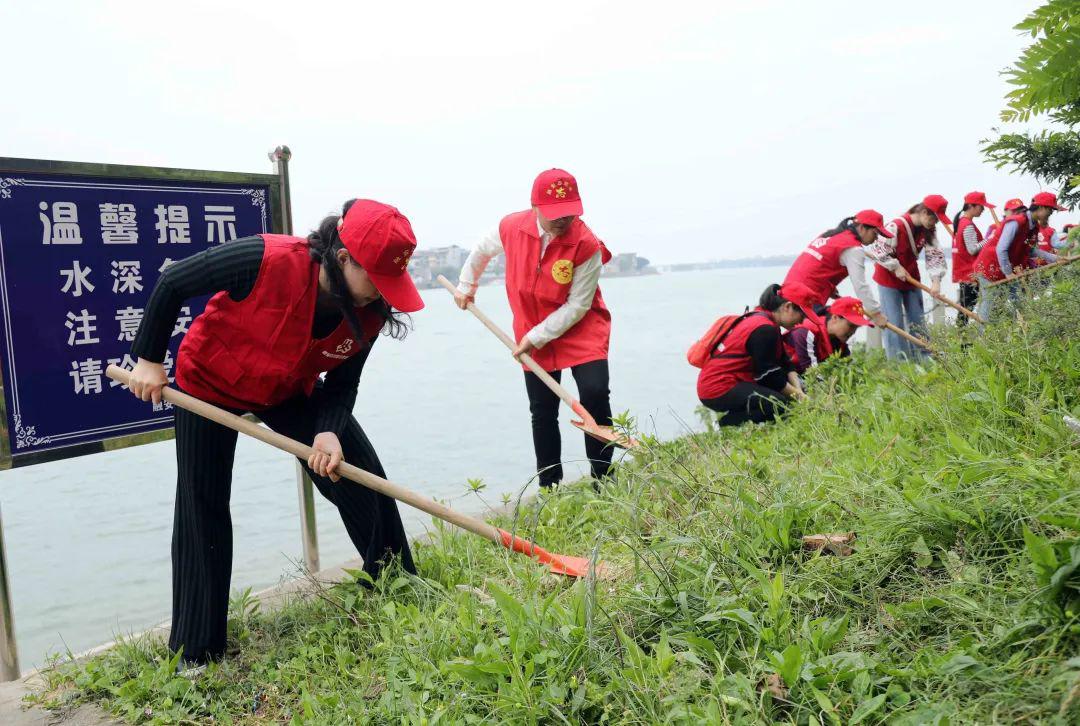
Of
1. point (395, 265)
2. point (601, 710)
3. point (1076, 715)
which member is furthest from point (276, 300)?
point (1076, 715)

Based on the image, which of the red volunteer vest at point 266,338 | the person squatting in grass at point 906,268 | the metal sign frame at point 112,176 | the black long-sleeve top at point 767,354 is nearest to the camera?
the red volunteer vest at point 266,338

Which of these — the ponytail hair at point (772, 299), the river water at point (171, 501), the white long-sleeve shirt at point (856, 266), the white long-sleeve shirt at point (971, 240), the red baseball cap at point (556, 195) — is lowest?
the river water at point (171, 501)

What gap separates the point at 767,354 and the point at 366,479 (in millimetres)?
3050

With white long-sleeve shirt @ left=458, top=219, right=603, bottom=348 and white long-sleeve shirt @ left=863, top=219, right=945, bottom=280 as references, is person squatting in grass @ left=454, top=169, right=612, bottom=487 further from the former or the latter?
white long-sleeve shirt @ left=863, top=219, right=945, bottom=280

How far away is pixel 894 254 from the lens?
281 inches

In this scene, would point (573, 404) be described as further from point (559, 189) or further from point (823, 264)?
point (823, 264)

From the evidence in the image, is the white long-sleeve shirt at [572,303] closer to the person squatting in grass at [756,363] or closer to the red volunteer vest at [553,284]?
the red volunteer vest at [553,284]

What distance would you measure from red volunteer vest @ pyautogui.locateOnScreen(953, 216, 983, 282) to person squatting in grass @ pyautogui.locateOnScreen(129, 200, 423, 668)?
7349 mm

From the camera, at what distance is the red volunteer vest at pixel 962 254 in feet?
27.6

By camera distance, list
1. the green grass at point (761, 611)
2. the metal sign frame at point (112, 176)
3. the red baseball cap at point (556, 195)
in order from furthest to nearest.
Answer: the red baseball cap at point (556, 195) → the metal sign frame at point (112, 176) → the green grass at point (761, 611)

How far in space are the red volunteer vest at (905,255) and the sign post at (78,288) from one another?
18.8 ft

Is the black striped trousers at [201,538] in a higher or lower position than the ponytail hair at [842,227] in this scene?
lower

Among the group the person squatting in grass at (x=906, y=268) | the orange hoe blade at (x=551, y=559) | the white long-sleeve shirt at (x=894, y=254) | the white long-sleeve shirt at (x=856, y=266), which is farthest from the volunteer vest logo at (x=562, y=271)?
the person squatting in grass at (x=906, y=268)

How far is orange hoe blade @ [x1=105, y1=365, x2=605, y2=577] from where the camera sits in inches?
109
